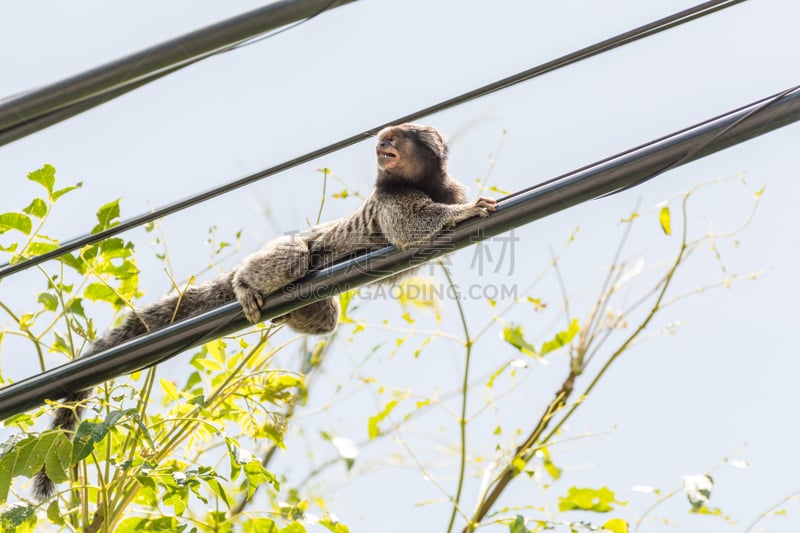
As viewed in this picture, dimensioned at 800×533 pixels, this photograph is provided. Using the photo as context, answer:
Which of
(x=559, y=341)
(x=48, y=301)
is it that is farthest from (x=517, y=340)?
(x=48, y=301)

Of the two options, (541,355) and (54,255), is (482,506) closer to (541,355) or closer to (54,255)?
(541,355)

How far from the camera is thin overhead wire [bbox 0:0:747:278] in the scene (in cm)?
372

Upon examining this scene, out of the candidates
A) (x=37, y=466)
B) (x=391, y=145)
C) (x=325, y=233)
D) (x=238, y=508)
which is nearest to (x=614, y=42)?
(x=391, y=145)

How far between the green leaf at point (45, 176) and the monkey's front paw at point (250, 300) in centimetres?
118

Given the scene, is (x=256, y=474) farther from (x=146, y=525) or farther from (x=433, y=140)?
(x=433, y=140)

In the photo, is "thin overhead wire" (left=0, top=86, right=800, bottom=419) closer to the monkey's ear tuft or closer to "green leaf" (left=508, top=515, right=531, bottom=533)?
"green leaf" (left=508, top=515, right=531, bottom=533)

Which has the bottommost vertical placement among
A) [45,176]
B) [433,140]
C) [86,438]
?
[86,438]

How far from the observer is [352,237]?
18.9 ft

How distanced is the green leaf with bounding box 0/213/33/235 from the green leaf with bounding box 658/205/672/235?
10.8 ft

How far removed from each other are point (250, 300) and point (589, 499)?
2319 mm

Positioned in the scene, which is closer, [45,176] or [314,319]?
[45,176]

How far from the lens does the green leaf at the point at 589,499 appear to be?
4078 millimetres

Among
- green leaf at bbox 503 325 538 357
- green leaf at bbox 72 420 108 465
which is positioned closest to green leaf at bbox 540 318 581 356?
green leaf at bbox 503 325 538 357

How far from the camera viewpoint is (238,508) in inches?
210
